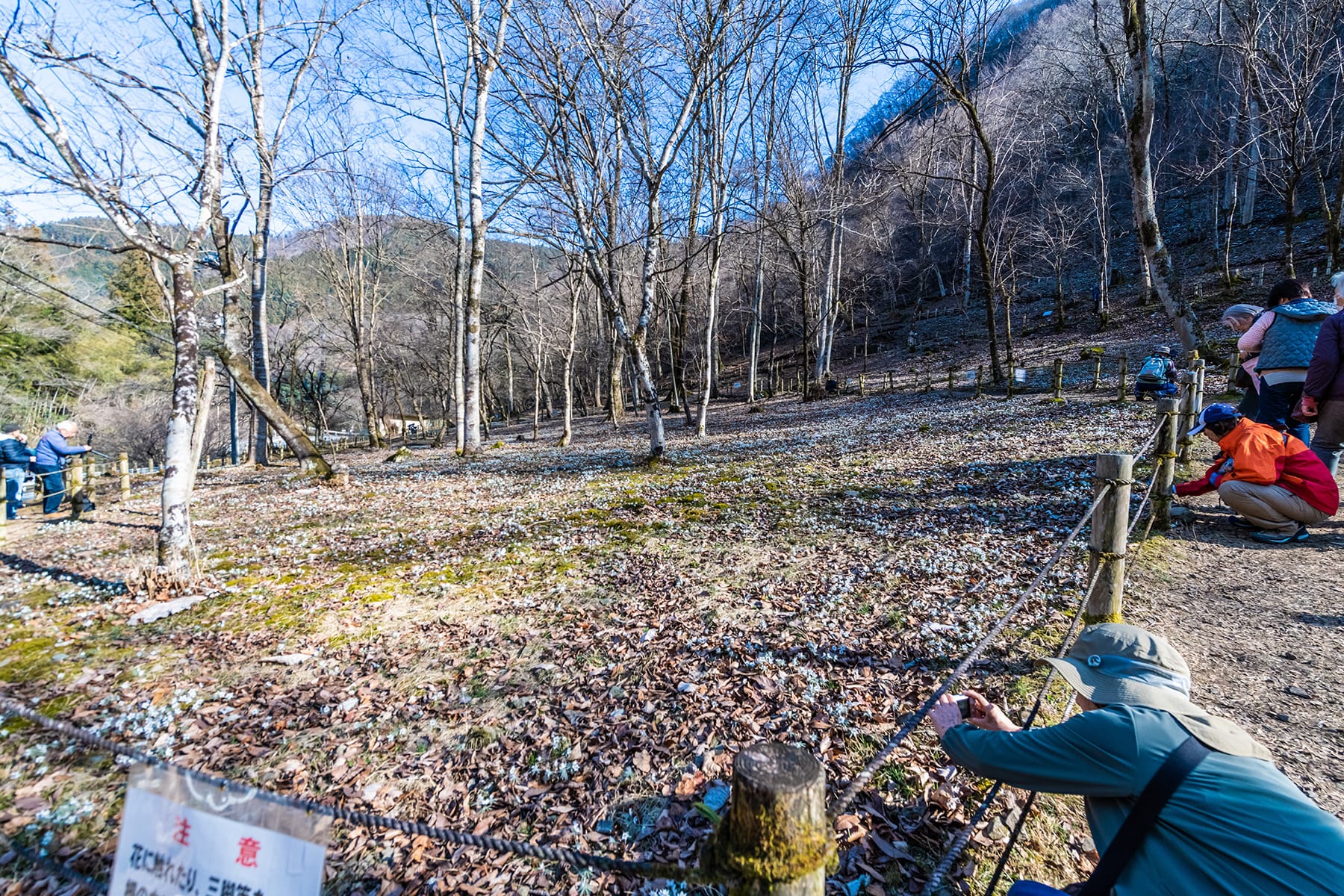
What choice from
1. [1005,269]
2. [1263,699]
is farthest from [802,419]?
[1005,269]

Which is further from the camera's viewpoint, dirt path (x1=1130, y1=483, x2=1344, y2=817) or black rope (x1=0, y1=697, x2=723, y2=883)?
dirt path (x1=1130, y1=483, x2=1344, y2=817)

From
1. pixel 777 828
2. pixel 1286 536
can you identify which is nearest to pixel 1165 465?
pixel 1286 536

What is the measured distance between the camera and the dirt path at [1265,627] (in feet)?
11.3

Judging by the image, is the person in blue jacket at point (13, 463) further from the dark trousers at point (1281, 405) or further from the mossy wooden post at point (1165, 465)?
the dark trousers at point (1281, 405)

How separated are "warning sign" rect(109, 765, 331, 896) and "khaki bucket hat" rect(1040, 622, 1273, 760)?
2.87 meters

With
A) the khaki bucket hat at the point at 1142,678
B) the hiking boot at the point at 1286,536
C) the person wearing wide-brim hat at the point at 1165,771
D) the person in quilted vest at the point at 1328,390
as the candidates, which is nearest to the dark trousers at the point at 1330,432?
the person in quilted vest at the point at 1328,390

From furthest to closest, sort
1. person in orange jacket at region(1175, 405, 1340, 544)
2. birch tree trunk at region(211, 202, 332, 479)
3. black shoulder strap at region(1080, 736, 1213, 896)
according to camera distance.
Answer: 1. birch tree trunk at region(211, 202, 332, 479)
2. person in orange jacket at region(1175, 405, 1340, 544)
3. black shoulder strap at region(1080, 736, 1213, 896)

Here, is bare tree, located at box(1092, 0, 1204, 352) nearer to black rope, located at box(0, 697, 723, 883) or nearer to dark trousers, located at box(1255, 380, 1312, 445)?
dark trousers, located at box(1255, 380, 1312, 445)

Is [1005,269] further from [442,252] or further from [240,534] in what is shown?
[240,534]

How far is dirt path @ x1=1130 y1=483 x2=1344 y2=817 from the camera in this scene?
3.44m

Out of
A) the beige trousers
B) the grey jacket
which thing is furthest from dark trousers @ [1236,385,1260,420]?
the beige trousers

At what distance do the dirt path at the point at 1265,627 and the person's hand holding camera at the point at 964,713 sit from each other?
2246mm

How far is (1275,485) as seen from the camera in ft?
19.3

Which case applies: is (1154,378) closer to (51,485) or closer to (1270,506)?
(1270,506)
